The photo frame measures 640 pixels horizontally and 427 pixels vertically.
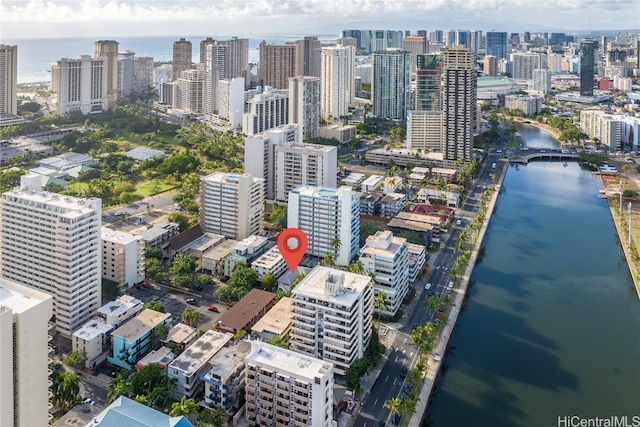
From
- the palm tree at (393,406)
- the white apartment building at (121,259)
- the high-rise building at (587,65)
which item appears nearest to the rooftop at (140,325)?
the white apartment building at (121,259)

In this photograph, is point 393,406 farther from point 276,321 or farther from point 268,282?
point 268,282

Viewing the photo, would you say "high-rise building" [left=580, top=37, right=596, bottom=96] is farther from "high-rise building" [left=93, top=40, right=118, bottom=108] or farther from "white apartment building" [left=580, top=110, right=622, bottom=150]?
"high-rise building" [left=93, top=40, right=118, bottom=108]

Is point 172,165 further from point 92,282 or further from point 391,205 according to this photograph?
point 92,282

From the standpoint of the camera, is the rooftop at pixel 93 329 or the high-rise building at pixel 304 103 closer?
the rooftop at pixel 93 329

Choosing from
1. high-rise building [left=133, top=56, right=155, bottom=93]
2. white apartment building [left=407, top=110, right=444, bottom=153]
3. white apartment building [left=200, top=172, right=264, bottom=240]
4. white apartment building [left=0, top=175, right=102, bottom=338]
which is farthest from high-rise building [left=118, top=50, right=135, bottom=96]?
white apartment building [left=0, top=175, right=102, bottom=338]

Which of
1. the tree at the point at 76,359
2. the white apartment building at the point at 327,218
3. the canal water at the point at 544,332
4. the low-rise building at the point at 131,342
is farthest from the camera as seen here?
the white apartment building at the point at 327,218

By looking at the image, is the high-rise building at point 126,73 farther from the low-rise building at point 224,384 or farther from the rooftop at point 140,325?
the low-rise building at point 224,384
